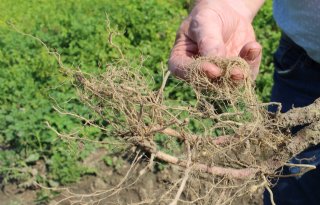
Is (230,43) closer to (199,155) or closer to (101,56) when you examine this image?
(199,155)

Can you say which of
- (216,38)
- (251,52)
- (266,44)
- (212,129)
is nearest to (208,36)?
(216,38)

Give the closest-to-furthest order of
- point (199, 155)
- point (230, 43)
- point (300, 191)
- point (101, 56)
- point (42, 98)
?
point (199, 155) < point (230, 43) < point (300, 191) < point (42, 98) < point (101, 56)

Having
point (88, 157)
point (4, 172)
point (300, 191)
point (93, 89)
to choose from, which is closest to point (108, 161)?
point (88, 157)

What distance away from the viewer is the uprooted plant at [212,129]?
54.6 inches

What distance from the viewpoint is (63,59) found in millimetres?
3986

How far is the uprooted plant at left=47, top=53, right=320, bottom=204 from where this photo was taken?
1.39 m

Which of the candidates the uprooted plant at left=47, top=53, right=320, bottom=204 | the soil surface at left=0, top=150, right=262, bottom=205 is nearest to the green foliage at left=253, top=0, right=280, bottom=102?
the soil surface at left=0, top=150, right=262, bottom=205

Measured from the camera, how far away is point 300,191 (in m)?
1.91

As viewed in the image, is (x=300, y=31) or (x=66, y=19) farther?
(x=66, y=19)

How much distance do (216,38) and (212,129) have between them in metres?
0.34

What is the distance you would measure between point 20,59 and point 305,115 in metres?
2.94

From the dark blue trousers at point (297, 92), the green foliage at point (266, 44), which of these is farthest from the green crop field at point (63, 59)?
the dark blue trousers at point (297, 92)

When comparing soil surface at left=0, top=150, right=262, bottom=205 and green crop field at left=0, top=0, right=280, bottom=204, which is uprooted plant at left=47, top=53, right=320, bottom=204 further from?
soil surface at left=0, top=150, right=262, bottom=205

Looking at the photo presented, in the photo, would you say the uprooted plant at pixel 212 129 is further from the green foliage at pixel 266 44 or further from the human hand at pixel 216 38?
the green foliage at pixel 266 44
